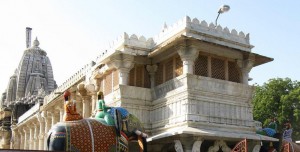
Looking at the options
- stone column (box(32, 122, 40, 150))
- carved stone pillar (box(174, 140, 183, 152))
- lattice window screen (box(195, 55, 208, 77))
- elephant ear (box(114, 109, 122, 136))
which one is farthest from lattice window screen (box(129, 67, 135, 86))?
stone column (box(32, 122, 40, 150))

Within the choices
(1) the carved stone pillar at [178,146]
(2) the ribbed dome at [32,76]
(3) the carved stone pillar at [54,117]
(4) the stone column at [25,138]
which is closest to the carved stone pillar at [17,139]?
(4) the stone column at [25,138]

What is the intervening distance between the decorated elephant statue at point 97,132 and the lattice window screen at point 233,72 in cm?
572

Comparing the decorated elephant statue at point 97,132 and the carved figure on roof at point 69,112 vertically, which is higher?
the carved figure on roof at point 69,112

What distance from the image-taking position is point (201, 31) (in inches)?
734

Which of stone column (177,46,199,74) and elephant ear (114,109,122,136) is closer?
elephant ear (114,109,122,136)

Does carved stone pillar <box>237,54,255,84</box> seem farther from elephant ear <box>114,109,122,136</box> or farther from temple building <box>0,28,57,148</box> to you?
temple building <box>0,28,57,148</box>

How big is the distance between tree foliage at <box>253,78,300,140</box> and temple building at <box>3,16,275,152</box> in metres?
18.1

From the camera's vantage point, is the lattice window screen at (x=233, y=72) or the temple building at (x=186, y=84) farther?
the lattice window screen at (x=233, y=72)

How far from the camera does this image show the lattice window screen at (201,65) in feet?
60.1

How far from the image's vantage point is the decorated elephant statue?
43.6ft

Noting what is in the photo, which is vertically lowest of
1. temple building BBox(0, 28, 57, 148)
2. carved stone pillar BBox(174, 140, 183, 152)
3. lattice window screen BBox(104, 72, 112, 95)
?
carved stone pillar BBox(174, 140, 183, 152)

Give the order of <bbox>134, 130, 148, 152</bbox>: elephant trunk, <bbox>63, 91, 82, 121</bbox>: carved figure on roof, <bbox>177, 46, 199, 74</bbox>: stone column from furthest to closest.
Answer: <bbox>177, 46, 199, 74</bbox>: stone column
<bbox>134, 130, 148, 152</bbox>: elephant trunk
<bbox>63, 91, 82, 121</bbox>: carved figure on roof

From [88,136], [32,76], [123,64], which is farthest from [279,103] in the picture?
[32,76]

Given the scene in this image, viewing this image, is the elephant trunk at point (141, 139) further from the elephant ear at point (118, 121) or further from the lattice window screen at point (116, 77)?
the lattice window screen at point (116, 77)
